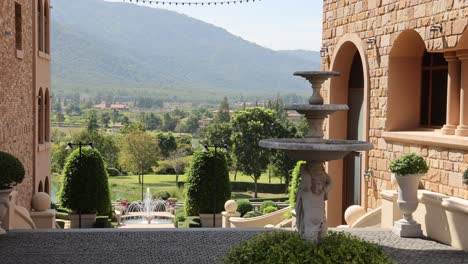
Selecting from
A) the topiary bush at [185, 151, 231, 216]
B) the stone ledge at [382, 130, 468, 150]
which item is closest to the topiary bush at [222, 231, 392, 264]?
the stone ledge at [382, 130, 468, 150]

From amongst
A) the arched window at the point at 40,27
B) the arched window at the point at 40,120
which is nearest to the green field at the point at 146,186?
the arched window at the point at 40,120

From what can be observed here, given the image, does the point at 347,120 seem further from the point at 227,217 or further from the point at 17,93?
the point at 17,93

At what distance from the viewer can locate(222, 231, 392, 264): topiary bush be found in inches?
287

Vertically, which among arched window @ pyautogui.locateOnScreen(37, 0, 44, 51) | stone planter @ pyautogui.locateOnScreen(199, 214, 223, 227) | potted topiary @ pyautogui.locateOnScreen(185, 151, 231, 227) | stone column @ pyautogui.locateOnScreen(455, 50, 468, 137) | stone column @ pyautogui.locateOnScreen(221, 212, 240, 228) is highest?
arched window @ pyautogui.locateOnScreen(37, 0, 44, 51)

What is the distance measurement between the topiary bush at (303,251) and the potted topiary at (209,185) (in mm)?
14979

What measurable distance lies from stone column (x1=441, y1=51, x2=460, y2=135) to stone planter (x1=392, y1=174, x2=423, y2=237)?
1.56 meters

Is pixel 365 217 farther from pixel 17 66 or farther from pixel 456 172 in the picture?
pixel 17 66

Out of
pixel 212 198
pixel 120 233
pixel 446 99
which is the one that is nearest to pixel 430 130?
pixel 446 99

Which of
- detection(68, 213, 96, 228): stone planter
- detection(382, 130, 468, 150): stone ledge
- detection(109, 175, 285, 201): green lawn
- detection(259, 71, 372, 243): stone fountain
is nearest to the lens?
detection(259, 71, 372, 243): stone fountain

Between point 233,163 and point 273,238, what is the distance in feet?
208

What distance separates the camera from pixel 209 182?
75.4 ft

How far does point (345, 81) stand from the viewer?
1856cm

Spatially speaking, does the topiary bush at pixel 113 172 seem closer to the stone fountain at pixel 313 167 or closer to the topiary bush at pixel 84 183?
the topiary bush at pixel 84 183

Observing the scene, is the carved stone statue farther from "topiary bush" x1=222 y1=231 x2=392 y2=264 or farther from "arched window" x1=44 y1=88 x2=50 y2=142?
"arched window" x1=44 y1=88 x2=50 y2=142
